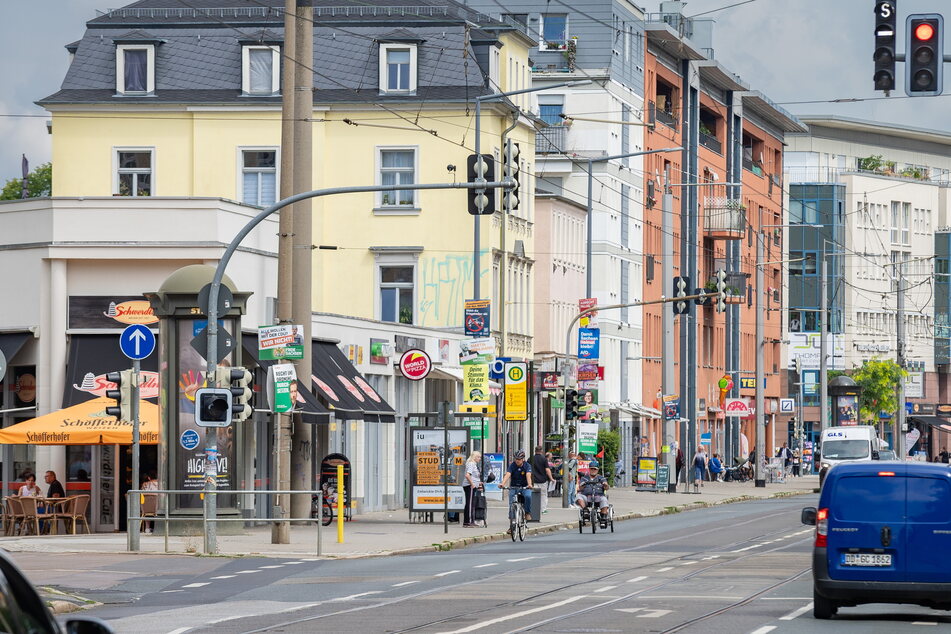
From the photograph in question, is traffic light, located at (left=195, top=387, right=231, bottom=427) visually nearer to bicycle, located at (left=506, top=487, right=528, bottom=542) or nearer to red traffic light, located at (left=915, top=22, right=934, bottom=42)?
bicycle, located at (left=506, top=487, right=528, bottom=542)

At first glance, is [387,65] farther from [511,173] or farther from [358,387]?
[511,173]

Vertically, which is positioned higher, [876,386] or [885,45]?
[885,45]

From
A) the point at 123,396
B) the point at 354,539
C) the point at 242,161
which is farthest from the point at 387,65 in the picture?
the point at 123,396

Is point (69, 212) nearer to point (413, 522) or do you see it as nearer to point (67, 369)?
point (67, 369)

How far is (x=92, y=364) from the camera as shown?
128ft

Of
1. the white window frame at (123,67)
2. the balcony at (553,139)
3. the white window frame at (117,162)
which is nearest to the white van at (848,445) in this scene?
the balcony at (553,139)

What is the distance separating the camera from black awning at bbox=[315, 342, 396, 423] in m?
42.8

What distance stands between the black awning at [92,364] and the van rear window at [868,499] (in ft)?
72.3

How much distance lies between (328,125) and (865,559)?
43131mm

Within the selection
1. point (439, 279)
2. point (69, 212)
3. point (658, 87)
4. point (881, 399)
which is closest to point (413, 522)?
point (69, 212)

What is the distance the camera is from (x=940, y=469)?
18.4 metres

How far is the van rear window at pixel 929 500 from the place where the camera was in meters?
18.2

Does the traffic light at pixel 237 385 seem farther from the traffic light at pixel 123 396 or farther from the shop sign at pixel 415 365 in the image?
the shop sign at pixel 415 365

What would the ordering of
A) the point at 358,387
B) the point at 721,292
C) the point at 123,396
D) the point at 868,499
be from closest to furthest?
the point at 868,499 < the point at 123,396 < the point at 358,387 < the point at 721,292
